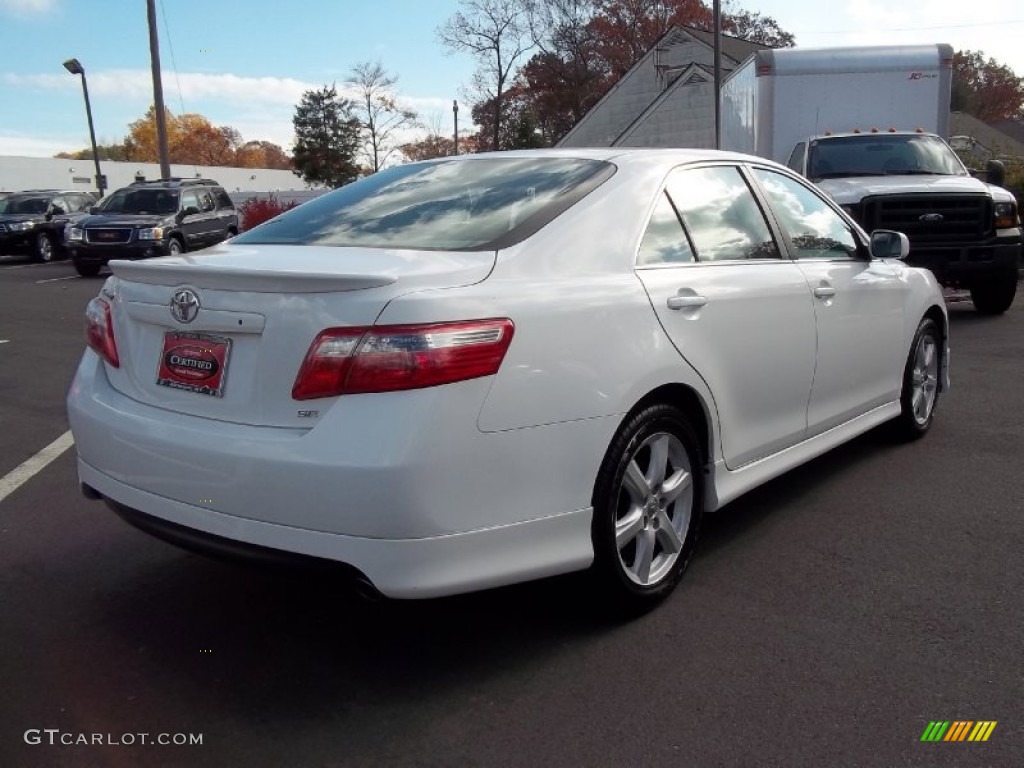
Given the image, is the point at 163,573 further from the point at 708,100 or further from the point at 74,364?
the point at 708,100

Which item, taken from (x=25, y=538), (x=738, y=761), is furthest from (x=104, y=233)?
(x=738, y=761)

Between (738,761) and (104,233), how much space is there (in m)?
18.6

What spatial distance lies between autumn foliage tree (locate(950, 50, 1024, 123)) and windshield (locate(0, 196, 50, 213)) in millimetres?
74024

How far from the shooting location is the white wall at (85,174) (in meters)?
56.8

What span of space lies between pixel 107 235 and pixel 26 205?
26.7ft

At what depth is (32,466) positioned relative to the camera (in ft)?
A: 17.5

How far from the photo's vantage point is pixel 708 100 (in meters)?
42.8

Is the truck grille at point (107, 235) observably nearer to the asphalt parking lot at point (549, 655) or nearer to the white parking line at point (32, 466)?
the white parking line at point (32, 466)

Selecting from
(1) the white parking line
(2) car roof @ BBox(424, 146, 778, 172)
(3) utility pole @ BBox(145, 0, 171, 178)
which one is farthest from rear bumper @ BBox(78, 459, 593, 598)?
(3) utility pole @ BBox(145, 0, 171, 178)

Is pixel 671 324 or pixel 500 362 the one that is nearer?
pixel 500 362

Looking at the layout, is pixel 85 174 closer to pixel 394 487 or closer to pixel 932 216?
pixel 932 216

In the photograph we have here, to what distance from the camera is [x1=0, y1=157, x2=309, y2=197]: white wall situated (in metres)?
56.8

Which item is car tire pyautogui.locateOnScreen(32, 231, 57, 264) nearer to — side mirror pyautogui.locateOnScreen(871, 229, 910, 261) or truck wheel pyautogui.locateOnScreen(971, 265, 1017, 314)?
truck wheel pyautogui.locateOnScreen(971, 265, 1017, 314)

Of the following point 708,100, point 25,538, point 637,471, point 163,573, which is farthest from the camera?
point 708,100
